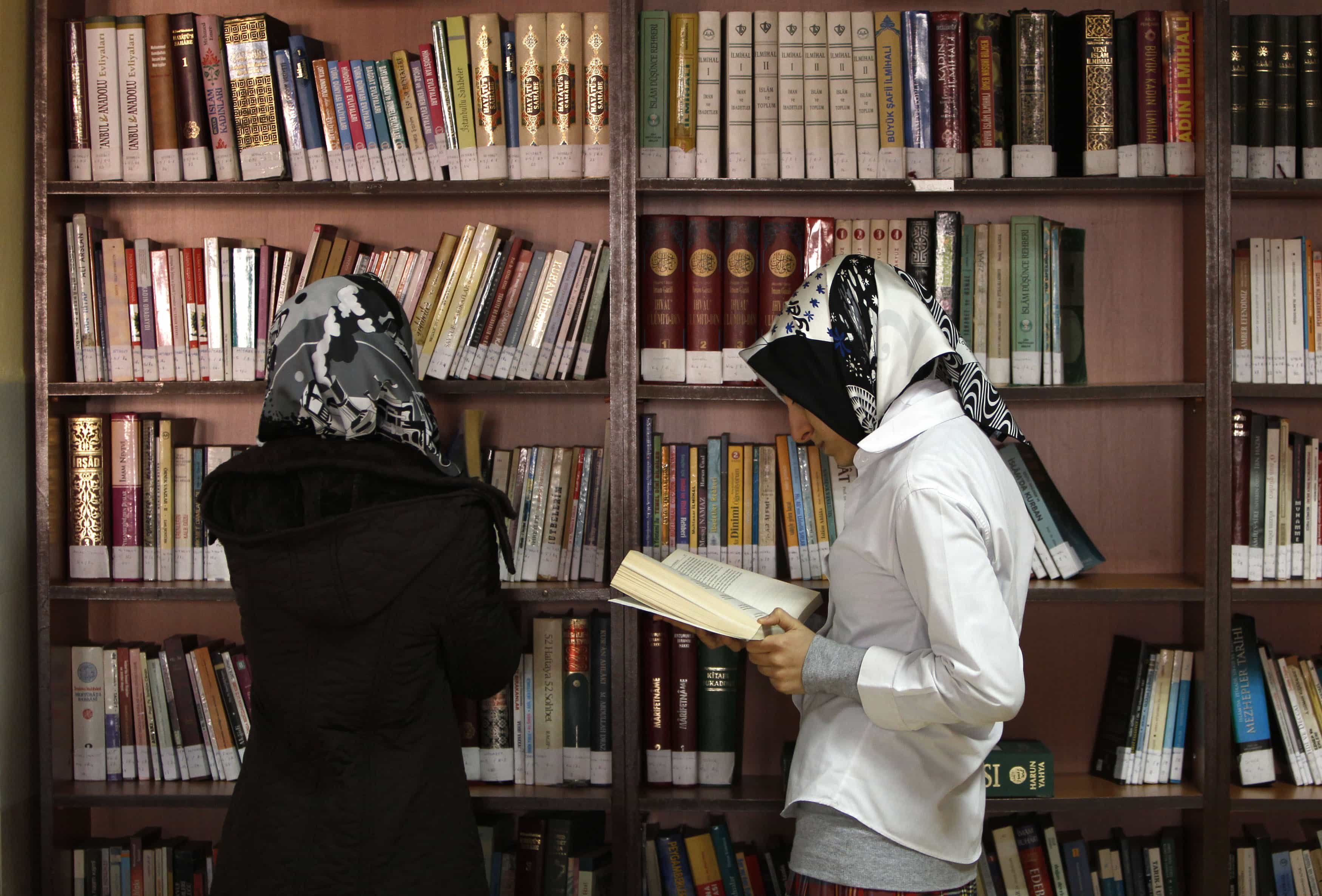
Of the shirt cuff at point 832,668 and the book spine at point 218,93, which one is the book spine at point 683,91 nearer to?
the book spine at point 218,93

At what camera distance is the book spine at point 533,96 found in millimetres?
2215

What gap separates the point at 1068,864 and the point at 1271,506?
35.5 inches

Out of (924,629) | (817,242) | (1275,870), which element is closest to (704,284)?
(817,242)

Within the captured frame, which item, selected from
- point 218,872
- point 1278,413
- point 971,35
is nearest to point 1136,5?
point 971,35

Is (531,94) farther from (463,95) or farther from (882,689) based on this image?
(882,689)

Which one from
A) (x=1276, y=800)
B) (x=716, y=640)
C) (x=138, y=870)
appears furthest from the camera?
(x=138, y=870)

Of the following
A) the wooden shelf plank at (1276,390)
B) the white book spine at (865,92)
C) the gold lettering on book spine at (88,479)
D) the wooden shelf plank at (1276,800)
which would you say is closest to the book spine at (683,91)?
the white book spine at (865,92)

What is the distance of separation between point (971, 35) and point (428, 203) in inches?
50.5

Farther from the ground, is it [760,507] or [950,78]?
[950,78]

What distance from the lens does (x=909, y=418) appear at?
1.48 m

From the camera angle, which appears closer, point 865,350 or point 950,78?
point 865,350

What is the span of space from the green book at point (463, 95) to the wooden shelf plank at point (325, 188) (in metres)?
0.05

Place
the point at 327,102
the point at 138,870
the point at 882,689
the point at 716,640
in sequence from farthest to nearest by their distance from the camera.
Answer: the point at 138,870 < the point at 327,102 < the point at 716,640 < the point at 882,689

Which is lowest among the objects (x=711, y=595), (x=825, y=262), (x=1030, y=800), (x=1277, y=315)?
(x=1030, y=800)
